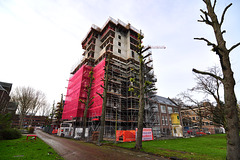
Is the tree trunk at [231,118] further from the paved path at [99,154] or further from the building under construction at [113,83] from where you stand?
the building under construction at [113,83]

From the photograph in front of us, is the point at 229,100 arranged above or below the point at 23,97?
below

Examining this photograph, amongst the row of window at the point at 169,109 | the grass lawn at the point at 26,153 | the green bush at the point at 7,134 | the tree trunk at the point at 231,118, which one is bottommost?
the green bush at the point at 7,134

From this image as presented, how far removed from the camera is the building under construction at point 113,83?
2506 cm

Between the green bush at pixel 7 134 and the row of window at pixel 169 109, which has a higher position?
the row of window at pixel 169 109

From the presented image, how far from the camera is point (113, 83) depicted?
1086 inches

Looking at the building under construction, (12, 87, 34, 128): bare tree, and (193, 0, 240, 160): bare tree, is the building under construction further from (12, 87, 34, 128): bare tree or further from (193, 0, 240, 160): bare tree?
(193, 0, 240, 160): bare tree

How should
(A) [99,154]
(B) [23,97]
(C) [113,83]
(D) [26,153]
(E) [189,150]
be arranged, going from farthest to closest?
1. (B) [23,97]
2. (C) [113,83]
3. (E) [189,150]
4. (A) [99,154]
5. (D) [26,153]

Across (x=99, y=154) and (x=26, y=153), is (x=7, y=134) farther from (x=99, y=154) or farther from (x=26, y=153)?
(x=99, y=154)

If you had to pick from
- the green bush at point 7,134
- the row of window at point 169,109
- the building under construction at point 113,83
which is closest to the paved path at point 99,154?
the green bush at point 7,134

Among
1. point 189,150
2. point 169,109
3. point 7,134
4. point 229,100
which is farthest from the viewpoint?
point 169,109

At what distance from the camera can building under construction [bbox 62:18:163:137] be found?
25.1m

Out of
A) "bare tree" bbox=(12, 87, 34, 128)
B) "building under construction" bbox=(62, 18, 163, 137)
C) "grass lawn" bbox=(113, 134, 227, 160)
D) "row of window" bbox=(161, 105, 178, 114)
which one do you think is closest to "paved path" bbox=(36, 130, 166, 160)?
"grass lawn" bbox=(113, 134, 227, 160)

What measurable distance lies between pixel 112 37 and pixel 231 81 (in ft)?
104

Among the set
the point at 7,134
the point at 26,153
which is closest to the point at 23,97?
the point at 7,134
